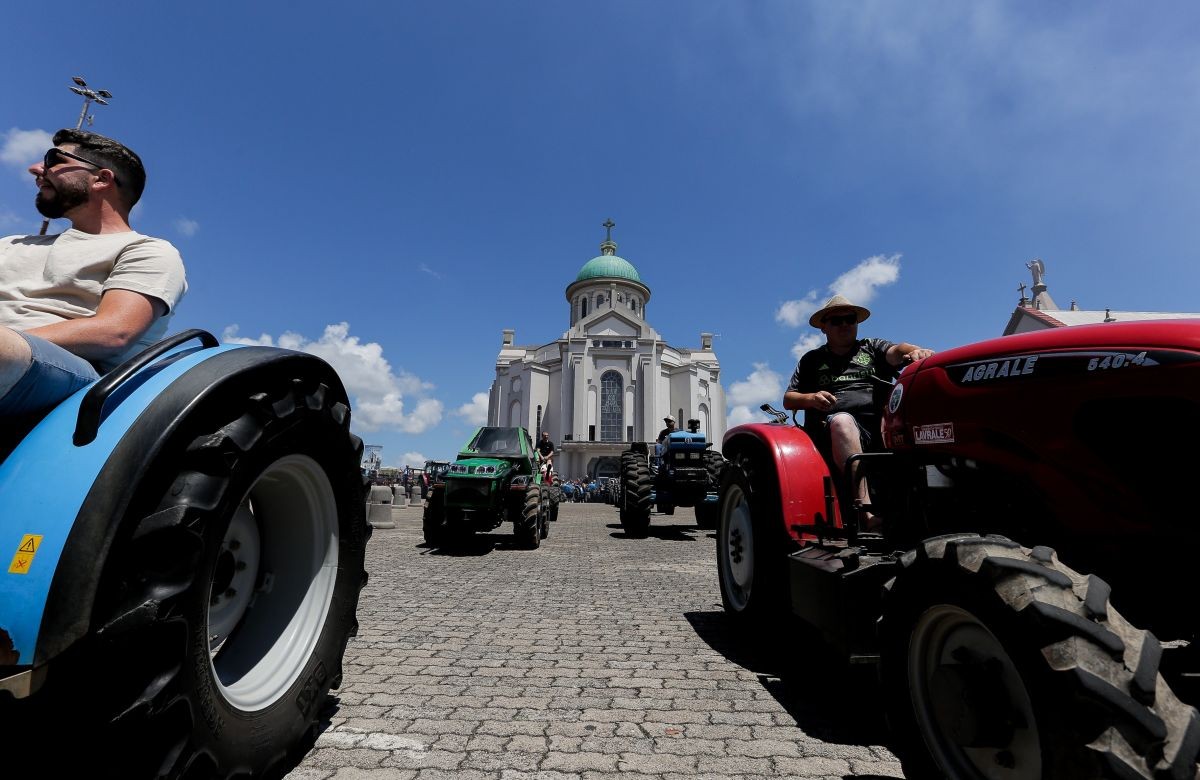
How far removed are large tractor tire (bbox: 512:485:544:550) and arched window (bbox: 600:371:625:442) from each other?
1691 inches

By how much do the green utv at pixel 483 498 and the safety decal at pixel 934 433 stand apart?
6.78 meters

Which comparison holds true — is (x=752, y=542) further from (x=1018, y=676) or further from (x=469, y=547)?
(x=469, y=547)

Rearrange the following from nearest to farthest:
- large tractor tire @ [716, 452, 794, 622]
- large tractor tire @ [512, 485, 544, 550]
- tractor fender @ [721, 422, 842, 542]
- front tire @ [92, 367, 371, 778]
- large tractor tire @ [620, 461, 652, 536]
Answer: front tire @ [92, 367, 371, 778] → tractor fender @ [721, 422, 842, 542] → large tractor tire @ [716, 452, 794, 622] → large tractor tire @ [512, 485, 544, 550] → large tractor tire @ [620, 461, 652, 536]

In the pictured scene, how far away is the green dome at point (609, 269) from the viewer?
197 feet

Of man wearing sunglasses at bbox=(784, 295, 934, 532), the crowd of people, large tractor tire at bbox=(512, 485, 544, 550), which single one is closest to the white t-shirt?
man wearing sunglasses at bbox=(784, 295, 934, 532)

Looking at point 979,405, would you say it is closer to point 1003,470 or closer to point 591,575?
point 1003,470

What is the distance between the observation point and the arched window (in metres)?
52.1

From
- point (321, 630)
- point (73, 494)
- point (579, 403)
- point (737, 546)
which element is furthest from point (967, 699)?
point (579, 403)

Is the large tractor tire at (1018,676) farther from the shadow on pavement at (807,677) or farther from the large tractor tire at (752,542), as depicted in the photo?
the large tractor tire at (752,542)

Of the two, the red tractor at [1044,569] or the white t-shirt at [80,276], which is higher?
the white t-shirt at [80,276]

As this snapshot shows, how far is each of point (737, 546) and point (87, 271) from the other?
3.65 meters

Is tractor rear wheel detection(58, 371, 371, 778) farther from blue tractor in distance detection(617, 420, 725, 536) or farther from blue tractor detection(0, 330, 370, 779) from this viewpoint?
blue tractor in distance detection(617, 420, 725, 536)

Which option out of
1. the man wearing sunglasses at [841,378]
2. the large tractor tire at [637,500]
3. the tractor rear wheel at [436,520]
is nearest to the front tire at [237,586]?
the man wearing sunglasses at [841,378]

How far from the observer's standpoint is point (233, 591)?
1.98 m
